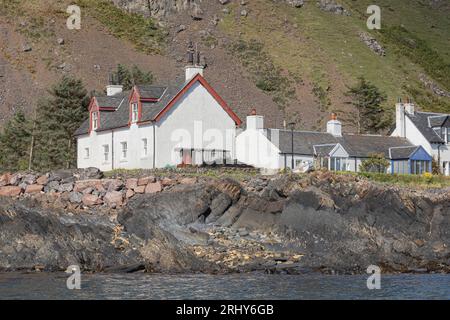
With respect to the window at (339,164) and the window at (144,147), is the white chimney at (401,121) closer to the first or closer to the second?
the window at (339,164)

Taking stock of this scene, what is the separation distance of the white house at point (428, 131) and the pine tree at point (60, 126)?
28001 millimetres

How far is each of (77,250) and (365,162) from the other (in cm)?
3046

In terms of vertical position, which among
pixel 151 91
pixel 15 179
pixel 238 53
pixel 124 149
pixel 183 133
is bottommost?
pixel 15 179

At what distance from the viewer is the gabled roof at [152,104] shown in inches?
2672

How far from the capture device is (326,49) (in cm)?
14000

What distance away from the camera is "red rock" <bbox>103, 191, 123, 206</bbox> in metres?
59.4

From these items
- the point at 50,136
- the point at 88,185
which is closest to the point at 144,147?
the point at 88,185

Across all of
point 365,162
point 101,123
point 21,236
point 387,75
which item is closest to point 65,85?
point 101,123

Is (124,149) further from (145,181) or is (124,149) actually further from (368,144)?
(368,144)

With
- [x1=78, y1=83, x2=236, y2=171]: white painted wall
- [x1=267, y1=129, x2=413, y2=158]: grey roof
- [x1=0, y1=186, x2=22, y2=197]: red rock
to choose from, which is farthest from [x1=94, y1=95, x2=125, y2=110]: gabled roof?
[x1=0, y1=186, x2=22, y2=197]: red rock

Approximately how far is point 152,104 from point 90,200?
13097 millimetres

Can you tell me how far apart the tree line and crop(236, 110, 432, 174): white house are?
15.6m

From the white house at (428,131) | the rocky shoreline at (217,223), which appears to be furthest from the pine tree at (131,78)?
the rocky shoreline at (217,223)
